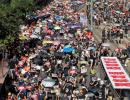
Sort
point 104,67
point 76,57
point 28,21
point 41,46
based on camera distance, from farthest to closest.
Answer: point 28,21
point 41,46
point 76,57
point 104,67

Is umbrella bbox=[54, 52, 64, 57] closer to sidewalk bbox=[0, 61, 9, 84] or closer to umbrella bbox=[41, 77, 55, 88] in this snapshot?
sidewalk bbox=[0, 61, 9, 84]

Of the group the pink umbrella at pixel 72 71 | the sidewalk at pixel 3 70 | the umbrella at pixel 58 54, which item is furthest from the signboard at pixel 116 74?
the sidewalk at pixel 3 70

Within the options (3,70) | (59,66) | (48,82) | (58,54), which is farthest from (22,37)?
(48,82)

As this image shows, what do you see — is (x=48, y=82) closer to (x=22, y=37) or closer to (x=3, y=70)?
(x=3, y=70)

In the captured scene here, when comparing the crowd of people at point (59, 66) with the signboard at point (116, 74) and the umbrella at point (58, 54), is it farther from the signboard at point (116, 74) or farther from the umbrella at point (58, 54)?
the signboard at point (116, 74)

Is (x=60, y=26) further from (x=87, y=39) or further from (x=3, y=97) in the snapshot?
(x=3, y=97)

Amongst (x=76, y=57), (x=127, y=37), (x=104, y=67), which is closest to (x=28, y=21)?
(x=127, y=37)
